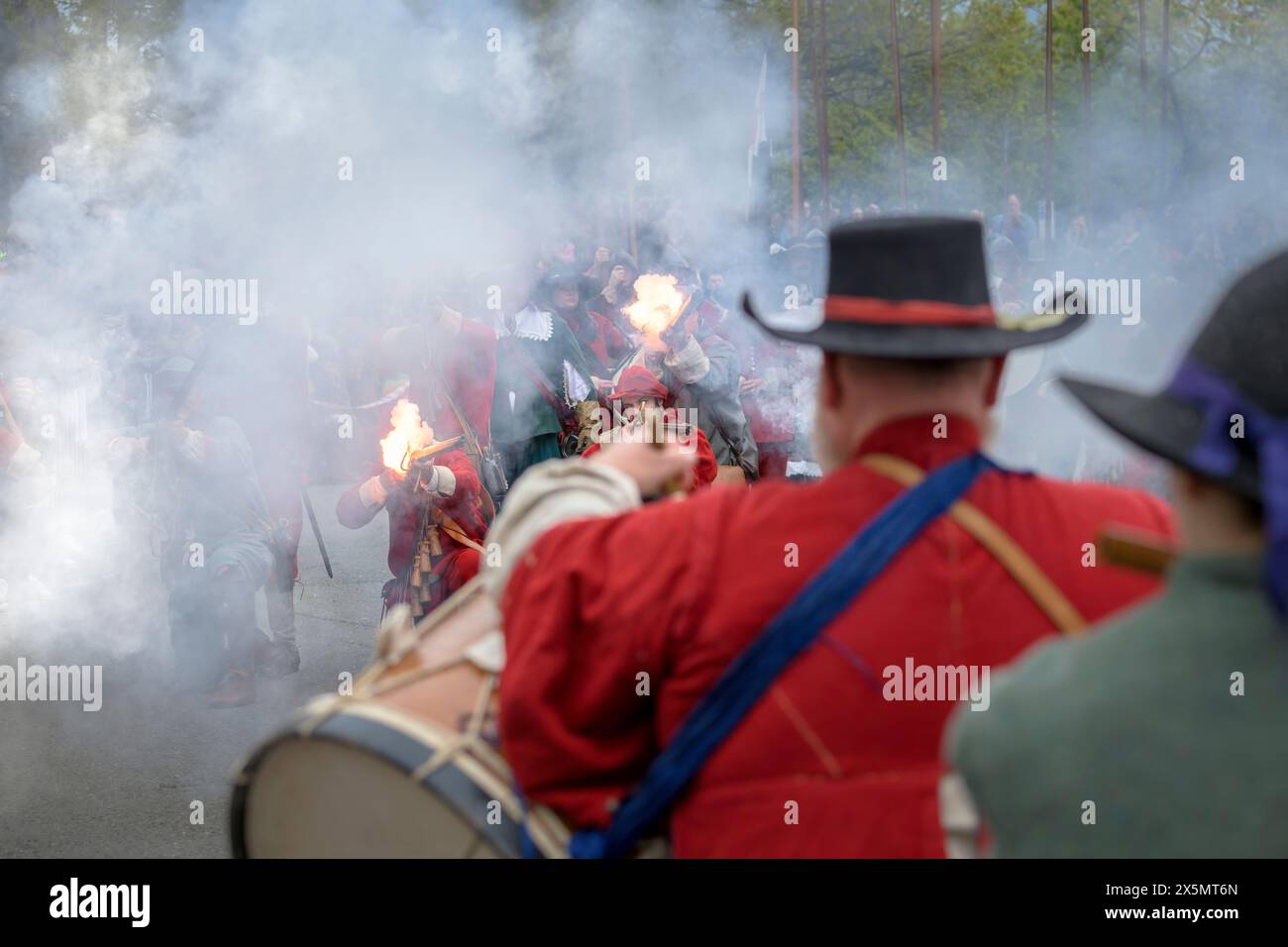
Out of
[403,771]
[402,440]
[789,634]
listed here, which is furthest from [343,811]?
[402,440]

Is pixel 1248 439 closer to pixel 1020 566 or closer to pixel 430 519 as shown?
pixel 1020 566

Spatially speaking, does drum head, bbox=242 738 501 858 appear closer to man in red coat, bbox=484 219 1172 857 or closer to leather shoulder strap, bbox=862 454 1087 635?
man in red coat, bbox=484 219 1172 857

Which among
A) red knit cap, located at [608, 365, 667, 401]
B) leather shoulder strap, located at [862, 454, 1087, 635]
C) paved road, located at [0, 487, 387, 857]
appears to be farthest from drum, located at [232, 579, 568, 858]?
red knit cap, located at [608, 365, 667, 401]

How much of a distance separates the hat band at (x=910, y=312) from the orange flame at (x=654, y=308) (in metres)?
4.98

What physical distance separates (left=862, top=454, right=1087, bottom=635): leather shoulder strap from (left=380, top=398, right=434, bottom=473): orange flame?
3.99 metres

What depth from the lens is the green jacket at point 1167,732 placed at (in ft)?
3.82

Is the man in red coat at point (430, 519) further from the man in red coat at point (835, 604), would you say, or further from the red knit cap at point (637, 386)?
the man in red coat at point (835, 604)

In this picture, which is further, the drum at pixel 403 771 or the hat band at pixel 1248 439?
the drum at pixel 403 771

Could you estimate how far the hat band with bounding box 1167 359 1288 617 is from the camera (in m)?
1.12

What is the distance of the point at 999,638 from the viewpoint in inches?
70.9
